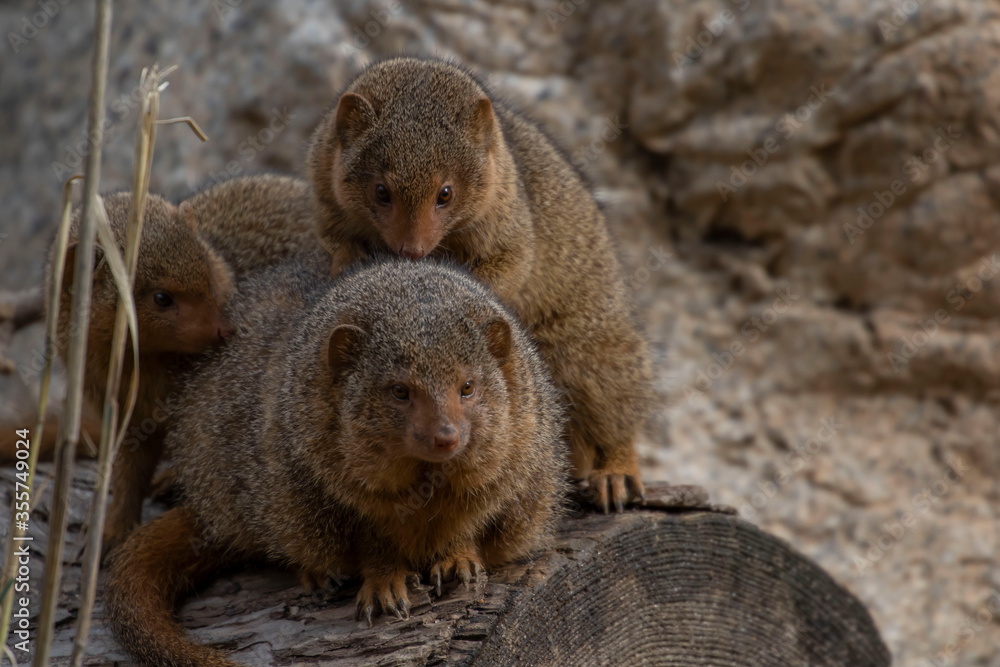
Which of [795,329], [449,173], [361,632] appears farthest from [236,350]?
[795,329]

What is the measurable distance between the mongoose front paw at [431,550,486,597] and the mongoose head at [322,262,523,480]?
1.27ft

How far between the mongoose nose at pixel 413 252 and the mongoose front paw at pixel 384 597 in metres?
1.27

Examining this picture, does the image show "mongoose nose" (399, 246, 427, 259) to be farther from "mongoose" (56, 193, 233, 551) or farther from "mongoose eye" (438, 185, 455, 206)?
"mongoose" (56, 193, 233, 551)

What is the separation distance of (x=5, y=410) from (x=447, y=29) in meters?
4.25

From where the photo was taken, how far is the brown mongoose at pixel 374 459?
3514 mm

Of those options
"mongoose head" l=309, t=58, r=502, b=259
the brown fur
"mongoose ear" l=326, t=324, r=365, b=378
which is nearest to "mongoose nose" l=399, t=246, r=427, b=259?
"mongoose head" l=309, t=58, r=502, b=259

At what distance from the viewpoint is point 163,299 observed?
14.4 ft

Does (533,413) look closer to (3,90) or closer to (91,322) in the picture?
(91,322)

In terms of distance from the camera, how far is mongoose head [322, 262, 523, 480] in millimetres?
3428

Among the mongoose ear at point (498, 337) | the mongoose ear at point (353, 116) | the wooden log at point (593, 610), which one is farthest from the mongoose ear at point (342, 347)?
the mongoose ear at point (353, 116)

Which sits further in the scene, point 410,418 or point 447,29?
point 447,29

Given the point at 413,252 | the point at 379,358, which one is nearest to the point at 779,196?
the point at 413,252

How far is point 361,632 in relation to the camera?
11.3 feet

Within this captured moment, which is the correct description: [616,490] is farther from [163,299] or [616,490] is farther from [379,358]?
[163,299]
